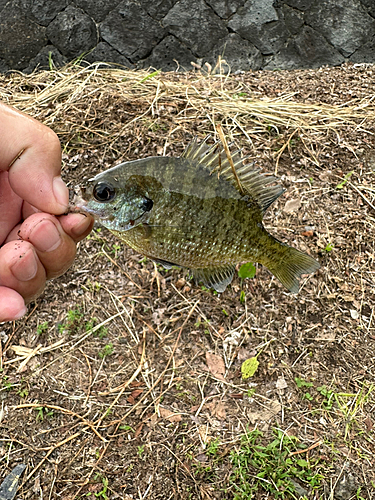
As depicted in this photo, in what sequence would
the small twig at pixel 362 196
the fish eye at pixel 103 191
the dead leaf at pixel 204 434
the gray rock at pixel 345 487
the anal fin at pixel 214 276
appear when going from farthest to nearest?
the small twig at pixel 362 196 < the dead leaf at pixel 204 434 < the gray rock at pixel 345 487 < the anal fin at pixel 214 276 < the fish eye at pixel 103 191

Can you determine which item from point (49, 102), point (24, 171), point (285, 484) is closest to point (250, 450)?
point (285, 484)

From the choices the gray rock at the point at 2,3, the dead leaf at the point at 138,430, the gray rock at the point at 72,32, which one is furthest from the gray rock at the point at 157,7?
the dead leaf at the point at 138,430

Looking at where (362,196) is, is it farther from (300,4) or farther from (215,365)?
(300,4)

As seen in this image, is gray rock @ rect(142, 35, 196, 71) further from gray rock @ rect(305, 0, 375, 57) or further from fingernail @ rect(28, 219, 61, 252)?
fingernail @ rect(28, 219, 61, 252)

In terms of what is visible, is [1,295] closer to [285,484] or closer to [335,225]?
[285,484]

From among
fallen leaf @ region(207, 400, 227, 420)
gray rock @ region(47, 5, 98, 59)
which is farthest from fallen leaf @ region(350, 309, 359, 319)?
gray rock @ region(47, 5, 98, 59)

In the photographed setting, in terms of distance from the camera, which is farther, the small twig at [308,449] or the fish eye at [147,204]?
the small twig at [308,449]

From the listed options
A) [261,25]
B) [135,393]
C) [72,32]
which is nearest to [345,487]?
[135,393]

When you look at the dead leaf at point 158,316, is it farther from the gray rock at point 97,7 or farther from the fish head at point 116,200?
the gray rock at point 97,7
